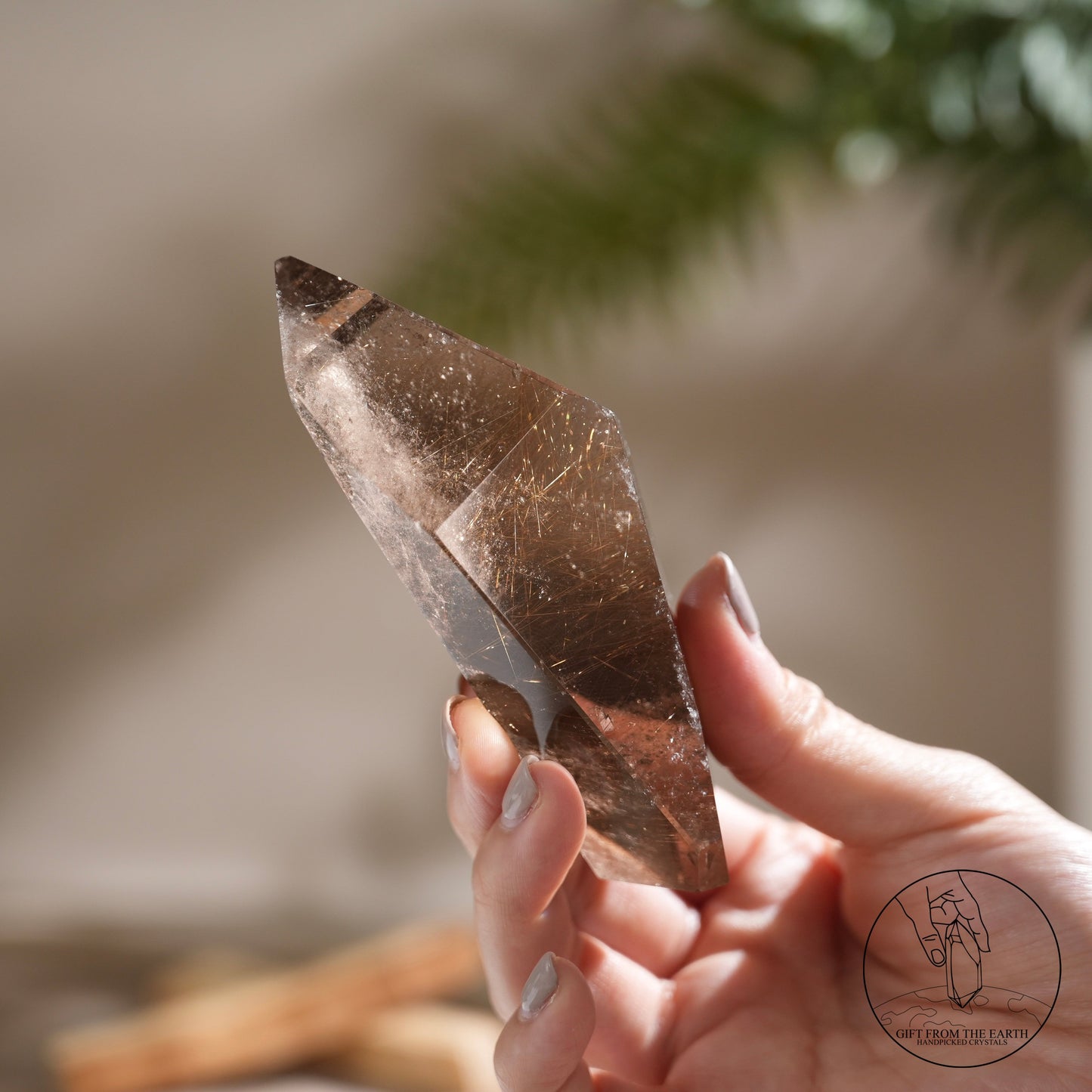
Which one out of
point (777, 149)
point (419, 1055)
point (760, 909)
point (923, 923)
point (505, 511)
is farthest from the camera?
point (777, 149)

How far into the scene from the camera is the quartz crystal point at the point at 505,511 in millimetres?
688

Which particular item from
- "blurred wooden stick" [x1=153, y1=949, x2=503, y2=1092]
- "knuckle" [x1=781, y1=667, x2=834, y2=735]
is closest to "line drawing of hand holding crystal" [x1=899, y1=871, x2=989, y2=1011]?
"knuckle" [x1=781, y1=667, x2=834, y2=735]

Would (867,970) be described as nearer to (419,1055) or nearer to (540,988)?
(540,988)

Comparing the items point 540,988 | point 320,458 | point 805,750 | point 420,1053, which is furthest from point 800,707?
point 320,458

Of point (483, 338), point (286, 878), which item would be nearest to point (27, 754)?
point (286, 878)

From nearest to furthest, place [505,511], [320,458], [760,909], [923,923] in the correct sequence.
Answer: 1. [505,511]
2. [923,923]
3. [760,909]
4. [320,458]

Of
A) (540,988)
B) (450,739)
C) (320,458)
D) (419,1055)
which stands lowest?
(419,1055)

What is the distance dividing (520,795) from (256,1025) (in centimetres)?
117

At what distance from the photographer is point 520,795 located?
0.73 m

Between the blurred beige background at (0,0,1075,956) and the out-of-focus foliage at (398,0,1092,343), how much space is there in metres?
0.15

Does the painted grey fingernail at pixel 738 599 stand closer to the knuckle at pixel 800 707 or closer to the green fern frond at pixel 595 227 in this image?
the knuckle at pixel 800 707

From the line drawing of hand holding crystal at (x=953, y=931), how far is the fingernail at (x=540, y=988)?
0.31 m

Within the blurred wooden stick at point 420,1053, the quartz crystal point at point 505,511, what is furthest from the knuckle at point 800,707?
the blurred wooden stick at point 420,1053

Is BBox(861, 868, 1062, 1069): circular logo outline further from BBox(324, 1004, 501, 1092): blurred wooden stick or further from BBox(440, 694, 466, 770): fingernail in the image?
BBox(324, 1004, 501, 1092): blurred wooden stick
